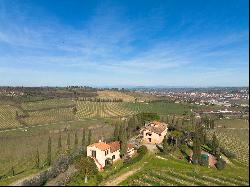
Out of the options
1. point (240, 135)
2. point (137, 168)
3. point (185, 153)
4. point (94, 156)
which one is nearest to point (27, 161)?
point (94, 156)

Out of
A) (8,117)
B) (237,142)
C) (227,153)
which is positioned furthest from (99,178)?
(8,117)

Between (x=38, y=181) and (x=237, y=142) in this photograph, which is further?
(x=237, y=142)

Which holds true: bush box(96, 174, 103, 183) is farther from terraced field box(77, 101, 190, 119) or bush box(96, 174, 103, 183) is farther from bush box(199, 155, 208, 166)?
terraced field box(77, 101, 190, 119)

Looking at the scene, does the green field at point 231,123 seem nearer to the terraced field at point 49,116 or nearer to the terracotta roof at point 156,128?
the terracotta roof at point 156,128

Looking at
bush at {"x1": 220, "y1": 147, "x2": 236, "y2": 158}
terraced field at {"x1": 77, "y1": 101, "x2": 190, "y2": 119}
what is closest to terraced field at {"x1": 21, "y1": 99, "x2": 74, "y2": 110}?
terraced field at {"x1": 77, "y1": 101, "x2": 190, "y2": 119}

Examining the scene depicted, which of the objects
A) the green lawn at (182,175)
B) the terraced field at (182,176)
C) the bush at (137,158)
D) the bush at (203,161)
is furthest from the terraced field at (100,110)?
the terraced field at (182,176)

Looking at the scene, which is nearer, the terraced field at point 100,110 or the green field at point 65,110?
the green field at point 65,110

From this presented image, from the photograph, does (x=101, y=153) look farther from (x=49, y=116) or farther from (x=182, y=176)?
(x=49, y=116)
